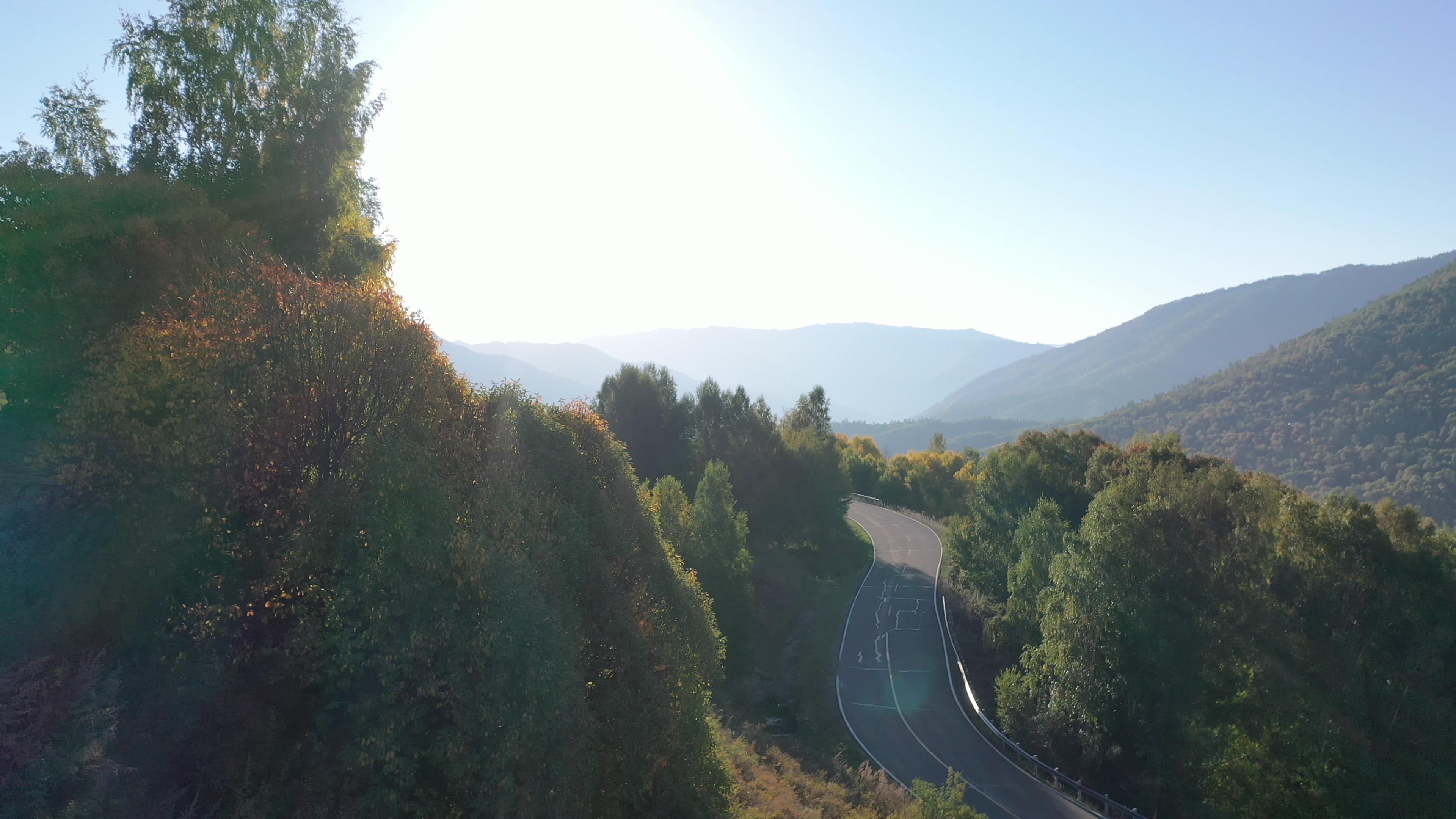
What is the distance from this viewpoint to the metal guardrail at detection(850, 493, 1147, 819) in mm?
21547

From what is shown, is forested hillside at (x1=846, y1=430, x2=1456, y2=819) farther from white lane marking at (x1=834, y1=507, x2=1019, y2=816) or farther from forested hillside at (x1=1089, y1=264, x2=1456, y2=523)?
forested hillside at (x1=1089, y1=264, x2=1456, y2=523)

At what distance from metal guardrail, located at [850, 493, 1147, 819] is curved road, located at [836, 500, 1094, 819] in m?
0.31

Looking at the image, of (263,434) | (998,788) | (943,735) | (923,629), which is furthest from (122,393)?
(923,629)

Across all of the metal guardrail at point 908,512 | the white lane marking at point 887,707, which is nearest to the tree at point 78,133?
the white lane marking at point 887,707

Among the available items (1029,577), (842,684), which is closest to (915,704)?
(842,684)

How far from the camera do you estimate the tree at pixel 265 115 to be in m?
13.9

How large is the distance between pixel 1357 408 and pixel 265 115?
524 feet

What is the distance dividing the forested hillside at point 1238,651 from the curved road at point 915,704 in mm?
2622

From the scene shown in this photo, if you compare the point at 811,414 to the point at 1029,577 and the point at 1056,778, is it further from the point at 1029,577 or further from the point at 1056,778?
the point at 1056,778

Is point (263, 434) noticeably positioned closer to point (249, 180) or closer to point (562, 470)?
point (562, 470)

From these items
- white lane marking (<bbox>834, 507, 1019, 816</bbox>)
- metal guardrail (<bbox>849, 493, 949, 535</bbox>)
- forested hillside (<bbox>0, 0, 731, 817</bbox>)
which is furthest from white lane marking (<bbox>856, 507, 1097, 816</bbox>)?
metal guardrail (<bbox>849, 493, 949, 535</bbox>)

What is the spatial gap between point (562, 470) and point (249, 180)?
9470mm

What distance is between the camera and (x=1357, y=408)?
393 ft

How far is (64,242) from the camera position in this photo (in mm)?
10391
